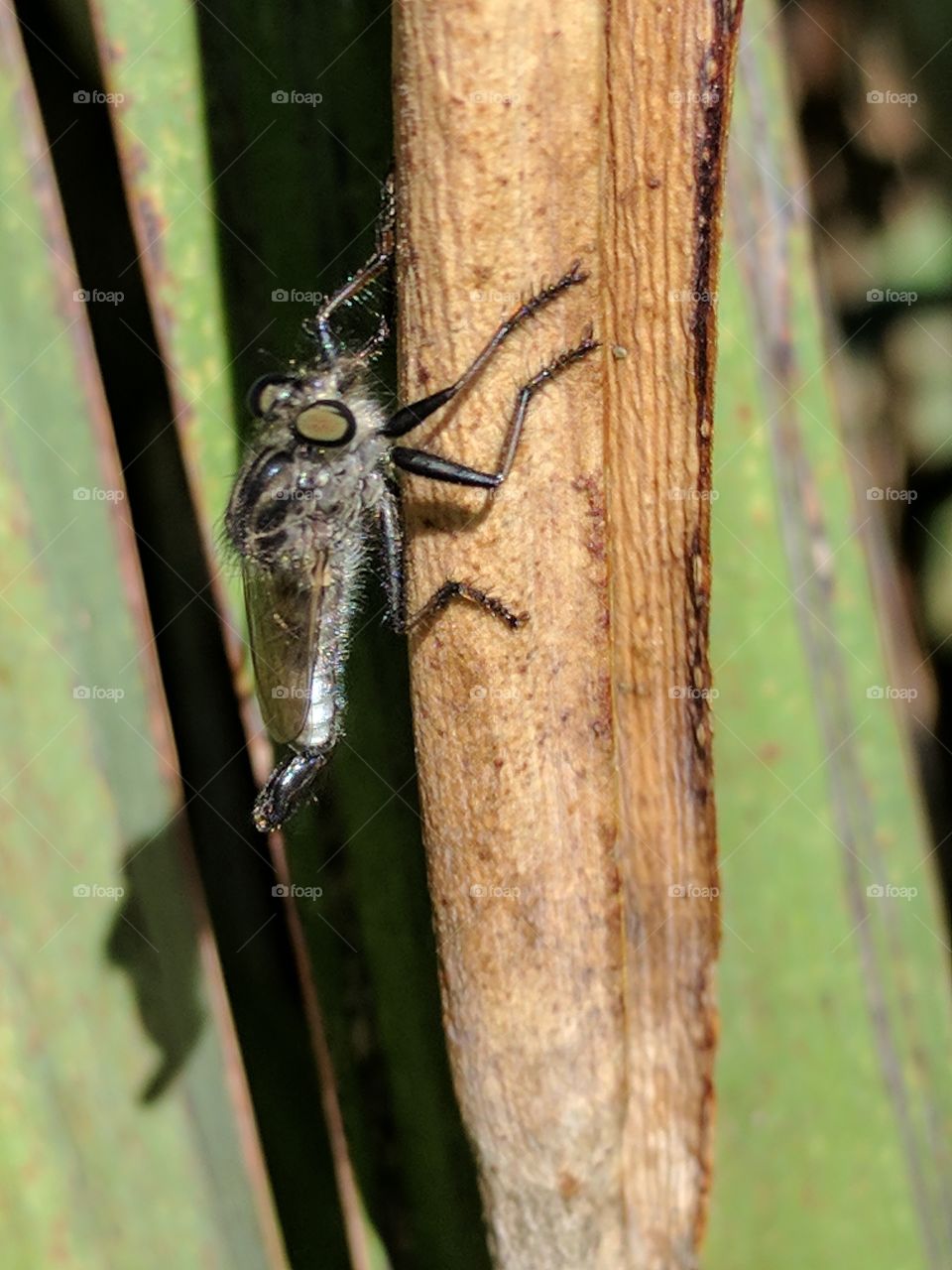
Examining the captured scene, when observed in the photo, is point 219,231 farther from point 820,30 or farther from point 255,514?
point 820,30

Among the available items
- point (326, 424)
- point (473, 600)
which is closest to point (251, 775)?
point (326, 424)

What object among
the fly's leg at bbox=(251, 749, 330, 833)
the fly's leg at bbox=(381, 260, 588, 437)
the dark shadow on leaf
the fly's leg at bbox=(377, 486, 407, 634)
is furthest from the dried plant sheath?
the dark shadow on leaf

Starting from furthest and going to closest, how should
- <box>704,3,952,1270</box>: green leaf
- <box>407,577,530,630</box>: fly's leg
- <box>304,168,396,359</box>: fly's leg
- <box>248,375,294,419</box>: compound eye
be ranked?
<box>704,3,952,1270</box>: green leaf < <box>248,375,294,419</box>: compound eye < <box>304,168,396,359</box>: fly's leg < <box>407,577,530,630</box>: fly's leg

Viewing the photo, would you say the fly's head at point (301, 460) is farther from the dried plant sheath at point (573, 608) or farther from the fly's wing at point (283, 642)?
the dried plant sheath at point (573, 608)

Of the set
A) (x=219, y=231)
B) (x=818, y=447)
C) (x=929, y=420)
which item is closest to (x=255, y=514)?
(x=219, y=231)

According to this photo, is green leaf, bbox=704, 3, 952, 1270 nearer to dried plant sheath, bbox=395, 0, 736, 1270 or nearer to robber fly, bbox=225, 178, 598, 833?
dried plant sheath, bbox=395, 0, 736, 1270
